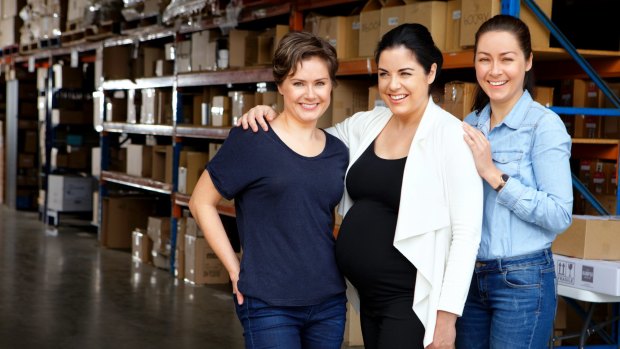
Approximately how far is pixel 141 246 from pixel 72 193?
9.43 ft

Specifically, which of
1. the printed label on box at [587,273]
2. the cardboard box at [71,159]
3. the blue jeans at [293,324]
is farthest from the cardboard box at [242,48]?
the cardboard box at [71,159]

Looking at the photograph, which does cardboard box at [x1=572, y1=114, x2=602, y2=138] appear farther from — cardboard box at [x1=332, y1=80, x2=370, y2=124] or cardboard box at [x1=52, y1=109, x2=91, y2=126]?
cardboard box at [x1=52, y1=109, x2=91, y2=126]

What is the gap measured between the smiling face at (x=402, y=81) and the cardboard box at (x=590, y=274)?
1.82 metres

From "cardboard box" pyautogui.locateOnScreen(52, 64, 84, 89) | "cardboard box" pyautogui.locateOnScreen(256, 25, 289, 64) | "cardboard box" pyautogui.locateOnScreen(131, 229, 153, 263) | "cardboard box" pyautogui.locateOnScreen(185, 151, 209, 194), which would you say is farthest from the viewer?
"cardboard box" pyautogui.locateOnScreen(52, 64, 84, 89)

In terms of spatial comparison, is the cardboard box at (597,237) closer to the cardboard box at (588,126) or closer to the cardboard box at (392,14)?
the cardboard box at (588,126)

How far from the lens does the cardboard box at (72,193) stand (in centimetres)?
1137

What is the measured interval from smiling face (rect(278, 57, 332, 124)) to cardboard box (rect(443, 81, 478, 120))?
211 centimetres

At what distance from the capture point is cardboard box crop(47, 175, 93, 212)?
11.4m

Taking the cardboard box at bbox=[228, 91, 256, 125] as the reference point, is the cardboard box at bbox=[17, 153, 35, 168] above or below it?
below

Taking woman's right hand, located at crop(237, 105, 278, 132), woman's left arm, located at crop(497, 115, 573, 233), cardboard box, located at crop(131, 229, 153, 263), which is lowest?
cardboard box, located at crop(131, 229, 153, 263)

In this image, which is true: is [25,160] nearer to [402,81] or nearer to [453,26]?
[453,26]

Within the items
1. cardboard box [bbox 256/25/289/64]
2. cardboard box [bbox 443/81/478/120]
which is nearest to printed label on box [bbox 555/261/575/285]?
cardboard box [bbox 443/81/478/120]

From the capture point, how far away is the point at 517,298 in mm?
2477

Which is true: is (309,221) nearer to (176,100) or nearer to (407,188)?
(407,188)
